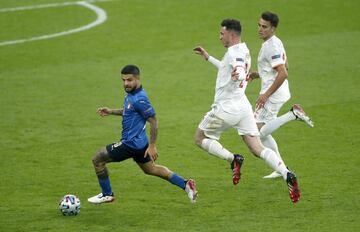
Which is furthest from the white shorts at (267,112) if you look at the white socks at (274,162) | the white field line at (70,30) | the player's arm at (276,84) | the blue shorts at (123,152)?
the white field line at (70,30)

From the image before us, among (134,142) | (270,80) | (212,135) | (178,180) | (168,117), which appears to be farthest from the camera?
(168,117)

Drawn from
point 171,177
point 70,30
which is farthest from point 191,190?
point 70,30

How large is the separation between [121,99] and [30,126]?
2550 millimetres

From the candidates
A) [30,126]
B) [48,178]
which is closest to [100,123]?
[30,126]

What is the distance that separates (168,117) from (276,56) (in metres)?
4.70

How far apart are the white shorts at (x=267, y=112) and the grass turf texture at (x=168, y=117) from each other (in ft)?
3.00

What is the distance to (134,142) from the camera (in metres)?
11.1

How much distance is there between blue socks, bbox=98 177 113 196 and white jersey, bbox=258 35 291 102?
280cm

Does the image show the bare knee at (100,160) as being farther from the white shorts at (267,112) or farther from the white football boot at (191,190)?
the white shorts at (267,112)

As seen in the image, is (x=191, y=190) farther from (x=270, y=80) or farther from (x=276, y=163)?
(x=270, y=80)

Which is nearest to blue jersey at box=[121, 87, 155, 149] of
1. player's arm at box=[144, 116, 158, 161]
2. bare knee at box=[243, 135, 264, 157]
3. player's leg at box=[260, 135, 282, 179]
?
player's arm at box=[144, 116, 158, 161]

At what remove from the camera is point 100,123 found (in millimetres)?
16156

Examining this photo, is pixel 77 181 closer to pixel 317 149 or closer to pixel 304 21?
pixel 317 149

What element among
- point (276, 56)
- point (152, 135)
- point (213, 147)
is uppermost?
point (276, 56)
